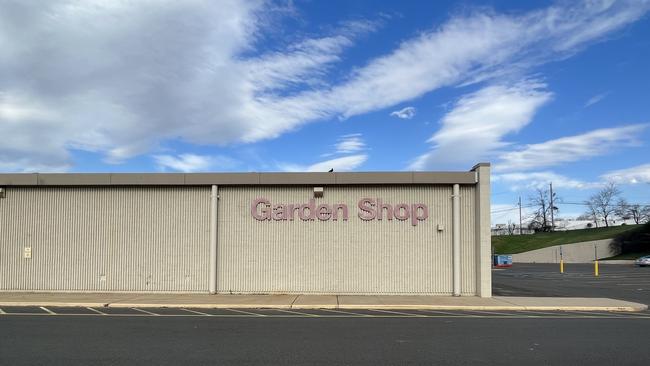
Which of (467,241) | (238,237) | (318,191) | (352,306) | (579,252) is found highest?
(318,191)

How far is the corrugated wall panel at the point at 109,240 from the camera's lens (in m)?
19.4

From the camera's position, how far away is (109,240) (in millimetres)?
19578

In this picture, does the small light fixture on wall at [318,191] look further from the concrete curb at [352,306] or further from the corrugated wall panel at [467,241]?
the corrugated wall panel at [467,241]

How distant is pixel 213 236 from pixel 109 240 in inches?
155

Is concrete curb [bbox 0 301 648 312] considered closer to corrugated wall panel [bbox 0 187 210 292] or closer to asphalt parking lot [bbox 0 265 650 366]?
asphalt parking lot [bbox 0 265 650 366]

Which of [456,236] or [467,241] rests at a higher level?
[456,236]

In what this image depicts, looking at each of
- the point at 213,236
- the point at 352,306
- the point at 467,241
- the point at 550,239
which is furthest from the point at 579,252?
the point at 352,306

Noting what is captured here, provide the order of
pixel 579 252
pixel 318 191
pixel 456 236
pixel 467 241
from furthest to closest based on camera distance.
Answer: pixel 579 252 → pixel 318 191 → pixel 467 241 → pixel 456 236

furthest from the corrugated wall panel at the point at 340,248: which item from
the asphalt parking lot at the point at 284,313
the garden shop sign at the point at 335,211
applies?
the asphalt parking lot at the point at 284,313

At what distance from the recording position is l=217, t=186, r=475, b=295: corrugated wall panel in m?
19.1

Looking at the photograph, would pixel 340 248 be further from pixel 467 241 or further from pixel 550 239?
pixel 550 239

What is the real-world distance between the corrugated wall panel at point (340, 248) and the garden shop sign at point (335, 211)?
155mm
